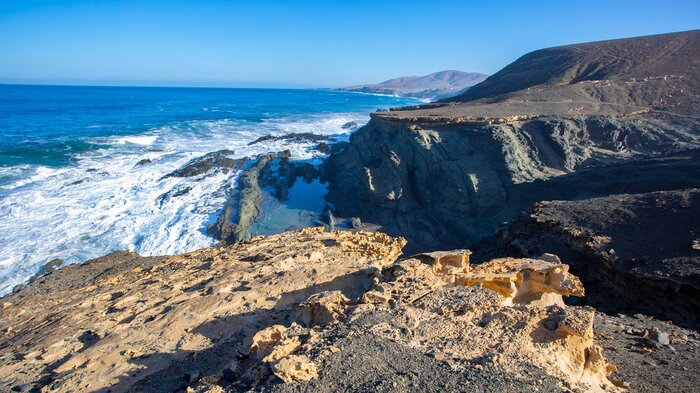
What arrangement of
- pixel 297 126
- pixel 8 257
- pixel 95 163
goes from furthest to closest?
pixel 297 126
pixel 95 163
pixel 8 257

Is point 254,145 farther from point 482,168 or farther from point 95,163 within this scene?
point 482,168

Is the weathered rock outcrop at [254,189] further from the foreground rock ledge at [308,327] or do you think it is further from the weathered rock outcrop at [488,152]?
the foreground rock ledge at [308,327]

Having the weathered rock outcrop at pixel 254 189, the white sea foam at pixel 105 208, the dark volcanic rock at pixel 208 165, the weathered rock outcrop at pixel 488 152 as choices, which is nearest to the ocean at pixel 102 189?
the white sea foam at pixel 105 208

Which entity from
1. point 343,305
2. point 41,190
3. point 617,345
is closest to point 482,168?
point 617,345

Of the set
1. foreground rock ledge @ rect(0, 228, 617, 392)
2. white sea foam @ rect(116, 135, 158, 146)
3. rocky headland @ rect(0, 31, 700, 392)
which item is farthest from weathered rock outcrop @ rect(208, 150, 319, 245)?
white sea foam @ rect(116, 135, 158, 146)

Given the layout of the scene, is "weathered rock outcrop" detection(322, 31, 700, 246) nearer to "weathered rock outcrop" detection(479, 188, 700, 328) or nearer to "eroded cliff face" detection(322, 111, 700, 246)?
"eroded cliff face" detection(322, 111, 700, 246)

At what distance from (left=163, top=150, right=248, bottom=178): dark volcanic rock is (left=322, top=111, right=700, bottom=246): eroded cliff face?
32.9 ft

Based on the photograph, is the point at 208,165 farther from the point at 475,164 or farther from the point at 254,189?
the point at 475,164

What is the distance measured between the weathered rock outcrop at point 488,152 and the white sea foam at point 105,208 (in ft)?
26.8

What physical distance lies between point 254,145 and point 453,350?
34.7 meters

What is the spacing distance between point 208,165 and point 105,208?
28.2ft

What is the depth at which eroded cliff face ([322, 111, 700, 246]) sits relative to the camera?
19375 mm

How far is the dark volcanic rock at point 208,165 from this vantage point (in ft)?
90.6

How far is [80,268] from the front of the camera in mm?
13539
